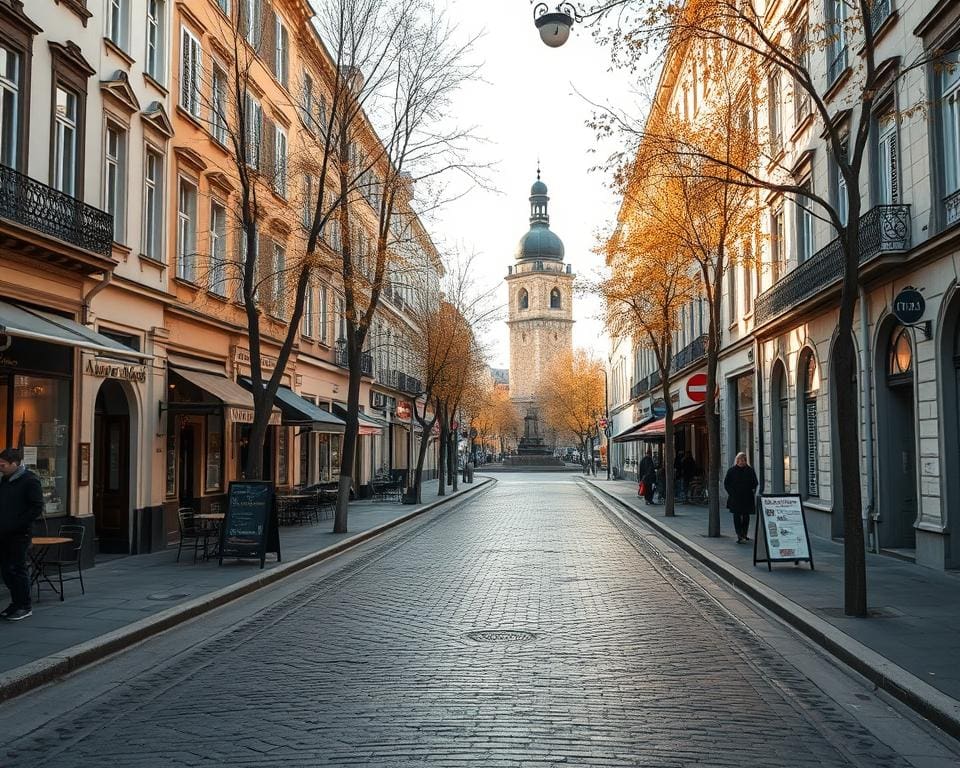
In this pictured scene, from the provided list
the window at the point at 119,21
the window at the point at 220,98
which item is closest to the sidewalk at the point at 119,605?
the window at the point at 119,21

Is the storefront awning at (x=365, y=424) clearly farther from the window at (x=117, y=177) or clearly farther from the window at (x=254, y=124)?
the window at (x=117, y=177)

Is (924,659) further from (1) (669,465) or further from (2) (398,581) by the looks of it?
(1) (669,465)

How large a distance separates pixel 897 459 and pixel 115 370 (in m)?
13.3

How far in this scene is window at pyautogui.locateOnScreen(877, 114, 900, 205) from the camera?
16.7 metres

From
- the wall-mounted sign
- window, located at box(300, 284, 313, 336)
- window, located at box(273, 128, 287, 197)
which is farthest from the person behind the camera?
window, located at box(300, 284, 313, 336)

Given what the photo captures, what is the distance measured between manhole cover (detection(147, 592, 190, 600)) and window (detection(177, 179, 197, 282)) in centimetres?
964

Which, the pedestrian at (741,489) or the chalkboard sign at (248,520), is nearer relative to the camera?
the chalkboard sign at (248,520)

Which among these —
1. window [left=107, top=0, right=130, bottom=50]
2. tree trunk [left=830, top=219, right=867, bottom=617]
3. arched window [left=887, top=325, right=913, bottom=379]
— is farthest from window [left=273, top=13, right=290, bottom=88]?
tree trunk [left=830, top=219, right=867, bottom=617]

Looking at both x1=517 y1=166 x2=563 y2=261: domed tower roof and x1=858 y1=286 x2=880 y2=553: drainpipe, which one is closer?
x1=858 y1=286 x2=880 y2=553: drainpipe

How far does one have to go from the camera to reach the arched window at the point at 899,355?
16.5m

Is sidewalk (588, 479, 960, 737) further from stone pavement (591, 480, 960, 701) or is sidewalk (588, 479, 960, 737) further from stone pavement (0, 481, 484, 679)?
stone pavement (0, 481, 484, 679)

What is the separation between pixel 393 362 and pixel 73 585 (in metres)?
37.4

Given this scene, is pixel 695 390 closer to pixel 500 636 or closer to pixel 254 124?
pixel 254 124

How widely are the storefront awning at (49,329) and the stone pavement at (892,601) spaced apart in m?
9.53
